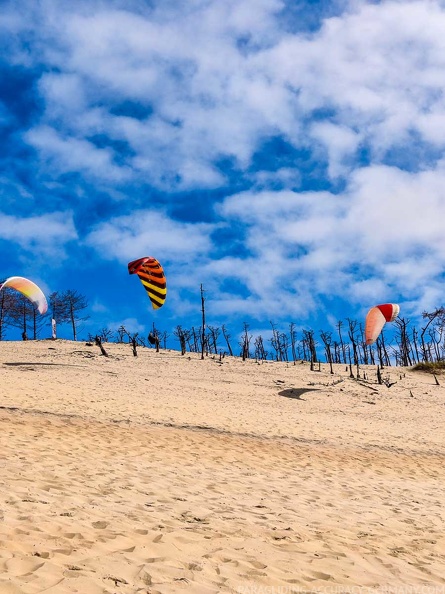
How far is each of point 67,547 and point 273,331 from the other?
95.8 meters

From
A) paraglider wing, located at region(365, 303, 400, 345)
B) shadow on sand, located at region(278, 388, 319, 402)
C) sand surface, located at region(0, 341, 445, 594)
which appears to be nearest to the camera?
sand surface, located at region(0, 341, 445, 594)

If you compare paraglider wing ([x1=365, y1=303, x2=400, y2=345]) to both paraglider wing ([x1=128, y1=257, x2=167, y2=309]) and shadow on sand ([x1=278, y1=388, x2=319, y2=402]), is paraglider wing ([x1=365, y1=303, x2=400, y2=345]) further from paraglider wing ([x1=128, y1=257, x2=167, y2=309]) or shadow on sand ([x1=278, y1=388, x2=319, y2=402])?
paraglider wing ([x1=128, y1=257, x2=167, y2=309])

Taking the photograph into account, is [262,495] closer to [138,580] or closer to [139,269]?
[138,580]

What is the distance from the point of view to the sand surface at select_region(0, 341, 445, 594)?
4613mm

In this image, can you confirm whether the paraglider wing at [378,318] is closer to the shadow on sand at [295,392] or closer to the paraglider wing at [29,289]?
the shadow on sand at [295,392]

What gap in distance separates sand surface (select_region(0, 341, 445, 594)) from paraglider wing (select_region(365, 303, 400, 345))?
16.6 feet

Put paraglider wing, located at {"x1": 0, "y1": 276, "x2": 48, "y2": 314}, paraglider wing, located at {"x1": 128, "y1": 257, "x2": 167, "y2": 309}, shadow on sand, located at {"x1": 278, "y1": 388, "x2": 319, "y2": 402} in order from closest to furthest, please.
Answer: paraglider wing, located at {"x1": 128, "y1": 257, "x2": 167, "y2": 309}
paraglider wing, located at {"x1": 0, "y1": 276, "x2": 48, "y2": 314}
shadow on sand, located at {"x1": 278, "y1": 388, "x2": 319, "y2": 402}

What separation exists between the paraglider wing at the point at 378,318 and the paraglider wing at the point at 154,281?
12339 mm

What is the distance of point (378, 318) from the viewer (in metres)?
27.2

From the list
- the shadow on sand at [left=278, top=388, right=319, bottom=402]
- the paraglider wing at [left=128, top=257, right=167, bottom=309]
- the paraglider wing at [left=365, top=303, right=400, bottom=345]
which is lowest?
the shadow on sand at [left=278, top=388, right=319, bottom=402]

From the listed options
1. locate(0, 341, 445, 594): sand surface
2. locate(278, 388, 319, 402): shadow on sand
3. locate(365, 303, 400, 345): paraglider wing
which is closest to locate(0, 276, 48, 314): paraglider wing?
locate(0, 341, 445, 594): sand surface

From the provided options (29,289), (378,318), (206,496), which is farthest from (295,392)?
(206,496)

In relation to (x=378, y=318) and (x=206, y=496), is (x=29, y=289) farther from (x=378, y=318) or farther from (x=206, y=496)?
(x=206, y=496)

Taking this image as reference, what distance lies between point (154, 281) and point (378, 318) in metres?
13.6
